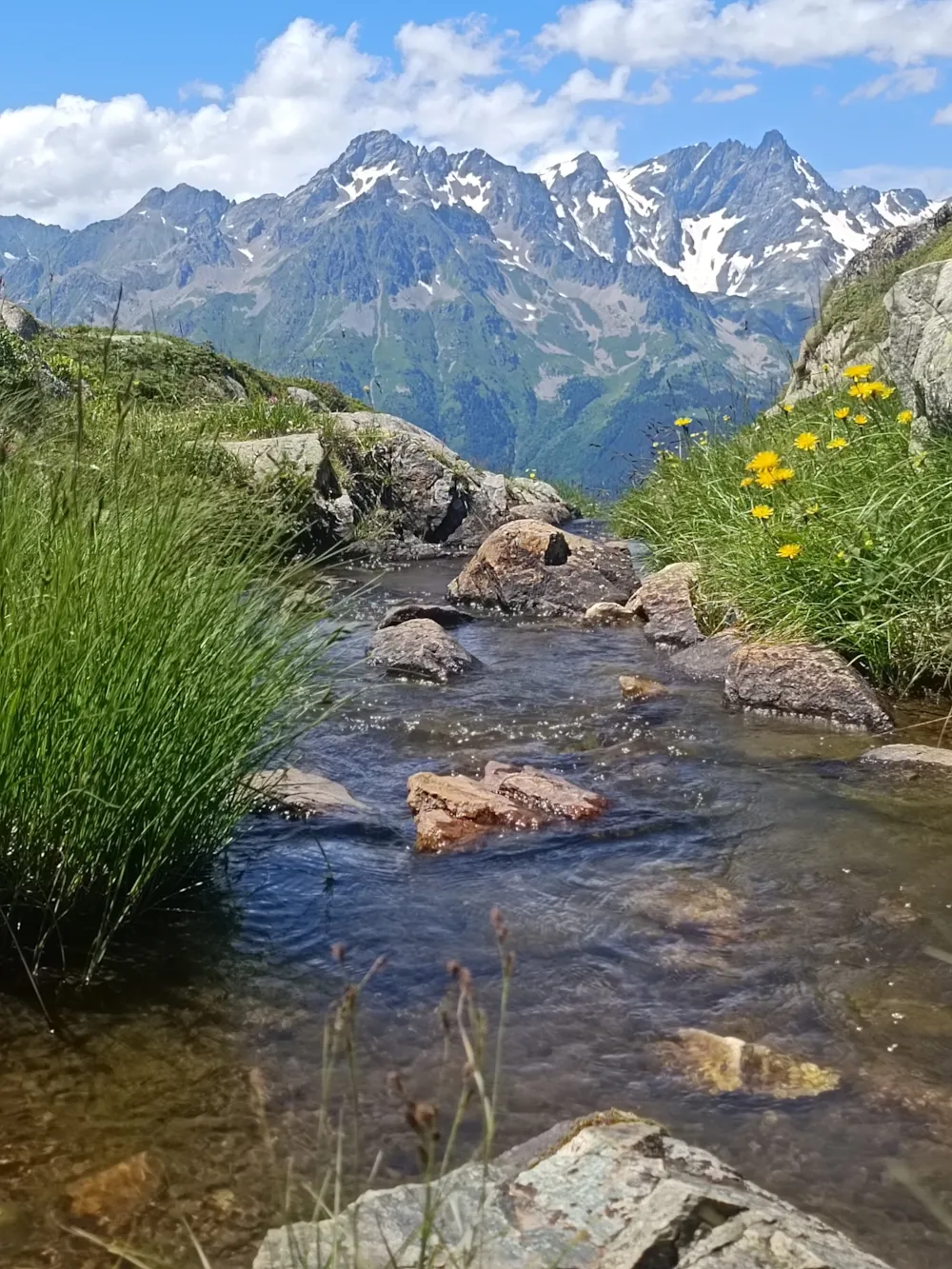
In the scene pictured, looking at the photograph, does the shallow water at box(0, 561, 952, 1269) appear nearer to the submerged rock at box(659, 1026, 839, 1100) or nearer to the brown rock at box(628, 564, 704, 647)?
the submerged rock at box(659, 1026, 839, 1100)

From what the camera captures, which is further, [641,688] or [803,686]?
[641,688]

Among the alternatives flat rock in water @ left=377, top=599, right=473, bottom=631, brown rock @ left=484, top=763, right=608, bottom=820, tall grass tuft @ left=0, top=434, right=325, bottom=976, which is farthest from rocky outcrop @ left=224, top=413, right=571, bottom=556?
tall grass tuft @ left=0, top=434, right=325, bottom=976

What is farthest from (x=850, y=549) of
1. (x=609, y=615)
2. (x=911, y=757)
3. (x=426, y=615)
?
(x=426, y=615)

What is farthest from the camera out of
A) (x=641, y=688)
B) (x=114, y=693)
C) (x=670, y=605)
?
(x=670, y=605)

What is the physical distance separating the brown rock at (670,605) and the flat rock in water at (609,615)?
0.13 meters

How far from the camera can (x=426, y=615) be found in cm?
1199

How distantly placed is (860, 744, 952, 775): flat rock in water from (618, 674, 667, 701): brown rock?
210 centimetres

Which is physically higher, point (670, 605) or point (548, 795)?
point (670, 605)

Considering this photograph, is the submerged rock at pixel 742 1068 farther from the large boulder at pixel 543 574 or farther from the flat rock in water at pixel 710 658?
the large boulder at pixel 543 574

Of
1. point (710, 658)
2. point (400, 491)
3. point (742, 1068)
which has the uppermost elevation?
point (400, 491)

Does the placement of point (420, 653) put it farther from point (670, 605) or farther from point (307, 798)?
point (307, 798)

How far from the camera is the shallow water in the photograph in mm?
3043

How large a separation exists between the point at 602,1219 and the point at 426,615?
31.8ft

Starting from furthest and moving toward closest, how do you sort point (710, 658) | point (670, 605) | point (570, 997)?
point (670, 605)
point (710, 658)
point (570, 997)
